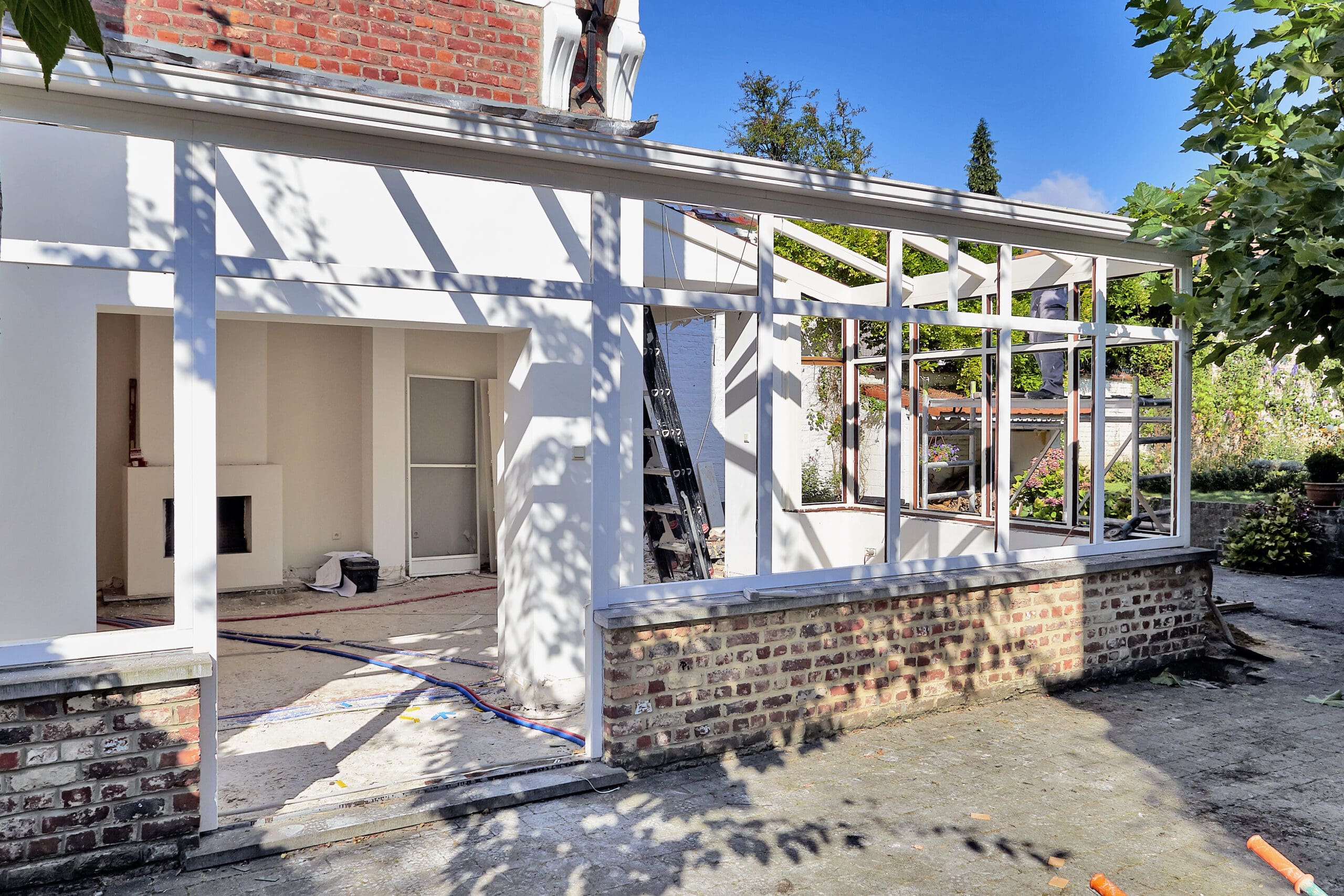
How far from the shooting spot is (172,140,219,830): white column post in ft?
12.3

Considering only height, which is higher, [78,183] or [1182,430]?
[78,183]

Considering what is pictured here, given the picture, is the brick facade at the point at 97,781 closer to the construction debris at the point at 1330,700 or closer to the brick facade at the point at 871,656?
the brick facade at the point at 871,656

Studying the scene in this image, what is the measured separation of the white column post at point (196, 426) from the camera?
3.76 m

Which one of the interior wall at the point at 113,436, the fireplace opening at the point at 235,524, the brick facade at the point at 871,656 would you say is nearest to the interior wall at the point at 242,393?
the fireplace opening at the point at 235,524

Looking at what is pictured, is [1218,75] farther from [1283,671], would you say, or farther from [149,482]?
[149,482]

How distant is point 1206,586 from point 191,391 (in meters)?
6.76

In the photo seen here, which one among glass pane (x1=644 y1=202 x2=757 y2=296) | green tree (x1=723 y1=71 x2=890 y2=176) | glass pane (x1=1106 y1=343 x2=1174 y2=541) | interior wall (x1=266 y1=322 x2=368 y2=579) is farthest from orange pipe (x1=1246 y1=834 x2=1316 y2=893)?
green tree (x1=723 y1=71 x2=890 y2=176)

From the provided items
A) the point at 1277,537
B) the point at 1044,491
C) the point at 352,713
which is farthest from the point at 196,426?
the point at 1277,537

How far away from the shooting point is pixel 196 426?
3799 millimetres

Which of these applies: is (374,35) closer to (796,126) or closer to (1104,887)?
(1104,887)

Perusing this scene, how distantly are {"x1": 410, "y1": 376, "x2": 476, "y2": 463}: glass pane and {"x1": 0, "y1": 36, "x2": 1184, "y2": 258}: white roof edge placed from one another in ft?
20.8

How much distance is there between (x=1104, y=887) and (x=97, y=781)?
3740 mm

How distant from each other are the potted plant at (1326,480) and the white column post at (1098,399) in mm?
7152

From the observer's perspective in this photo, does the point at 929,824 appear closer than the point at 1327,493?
Yes
